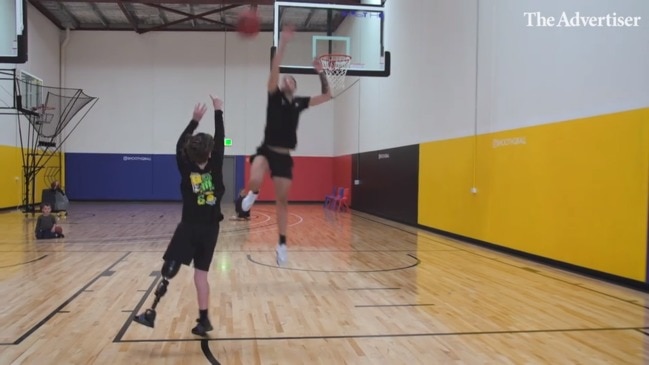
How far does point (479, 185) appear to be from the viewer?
31.8 ft

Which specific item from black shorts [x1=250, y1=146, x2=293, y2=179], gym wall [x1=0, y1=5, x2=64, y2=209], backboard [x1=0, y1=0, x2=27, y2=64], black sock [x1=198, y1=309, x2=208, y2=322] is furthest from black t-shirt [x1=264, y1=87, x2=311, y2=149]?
gym wall [x1=0, y1=5, x2=64, y2=209]

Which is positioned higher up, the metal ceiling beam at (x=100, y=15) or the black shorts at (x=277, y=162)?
the metal ceiling beam at (x=100, y=15)

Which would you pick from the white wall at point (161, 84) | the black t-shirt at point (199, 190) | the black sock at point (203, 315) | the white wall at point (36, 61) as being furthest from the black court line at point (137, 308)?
the white wall at point (161, 84)

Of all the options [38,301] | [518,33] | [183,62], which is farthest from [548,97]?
[183,62]

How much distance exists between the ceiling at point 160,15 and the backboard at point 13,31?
915 cm

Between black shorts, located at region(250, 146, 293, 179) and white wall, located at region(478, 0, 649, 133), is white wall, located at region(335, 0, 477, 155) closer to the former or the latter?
white wall, located at region(478, 0, 649, 133)

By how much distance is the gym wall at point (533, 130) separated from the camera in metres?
6.31

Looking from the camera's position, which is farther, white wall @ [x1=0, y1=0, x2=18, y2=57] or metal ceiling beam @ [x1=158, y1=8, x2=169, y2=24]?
metal ceiling beam @ [x1=158, y1=8, x2=169, y2=24]

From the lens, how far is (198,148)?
3895 mm

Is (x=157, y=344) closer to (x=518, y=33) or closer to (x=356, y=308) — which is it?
(x=356, y=308)

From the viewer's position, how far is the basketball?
487 cm

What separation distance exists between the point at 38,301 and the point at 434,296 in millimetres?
4112

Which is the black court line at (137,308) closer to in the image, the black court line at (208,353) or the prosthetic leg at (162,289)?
the prosthetic leg at (162,289)

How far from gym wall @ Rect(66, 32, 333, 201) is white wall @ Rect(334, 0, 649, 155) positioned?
23.8ft
